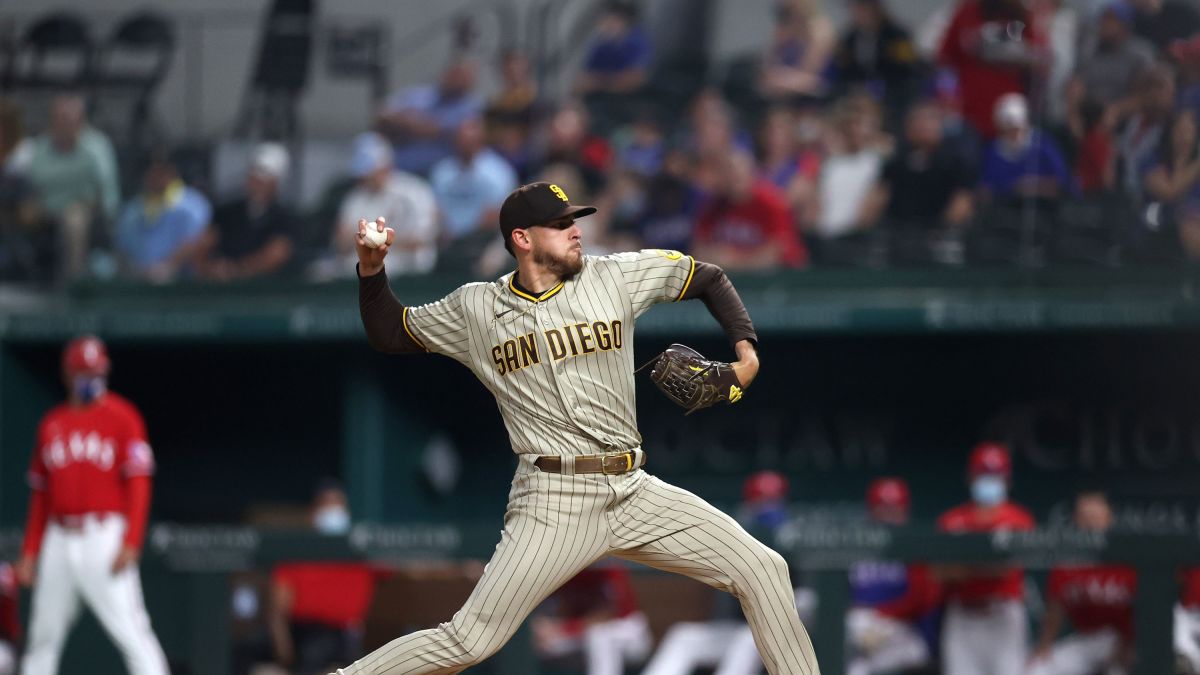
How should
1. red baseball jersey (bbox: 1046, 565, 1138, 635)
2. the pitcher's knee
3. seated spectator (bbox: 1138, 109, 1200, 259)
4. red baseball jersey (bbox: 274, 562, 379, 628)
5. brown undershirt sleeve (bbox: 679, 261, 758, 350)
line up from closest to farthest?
1. the pitcher's knee
2. brown undershirt sleeve (bbox: 679, 261, 758, 350)
3. red baseball jersey (bbox: 1046, 565, 1138, 635)
4. red baseball jersey (bbox: 274, 562, 379, 628)
5. seated spectator (bbox: 1138, 109, 1200, 259)

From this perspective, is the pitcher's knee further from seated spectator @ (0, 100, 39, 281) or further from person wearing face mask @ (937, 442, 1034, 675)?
seated spectator @ (0, 100, 39, 281)

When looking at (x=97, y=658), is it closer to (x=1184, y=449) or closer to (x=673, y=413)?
(x=673, y=413)

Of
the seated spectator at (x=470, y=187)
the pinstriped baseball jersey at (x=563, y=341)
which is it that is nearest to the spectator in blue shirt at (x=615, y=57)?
the seated spectator at (x=470, y=187)

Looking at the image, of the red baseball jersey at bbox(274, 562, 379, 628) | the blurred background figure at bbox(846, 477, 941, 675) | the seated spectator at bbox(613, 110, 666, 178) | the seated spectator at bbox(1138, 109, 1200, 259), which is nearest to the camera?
the blurred background figure at bbox(846, 477, 941, 675)

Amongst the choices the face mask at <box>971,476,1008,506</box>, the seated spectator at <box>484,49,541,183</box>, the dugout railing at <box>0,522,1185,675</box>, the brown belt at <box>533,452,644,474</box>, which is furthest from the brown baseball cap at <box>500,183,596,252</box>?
the seated spectator at <box>484,49,541,183</box>

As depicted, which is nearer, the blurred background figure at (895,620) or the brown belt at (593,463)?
the brown belt at (593,463)

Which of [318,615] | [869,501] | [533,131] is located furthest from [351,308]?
[869,501]

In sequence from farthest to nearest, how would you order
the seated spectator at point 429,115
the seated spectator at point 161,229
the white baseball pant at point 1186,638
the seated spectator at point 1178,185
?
1. the seated spectator at point 161,229
2. the seated spectator at point 429,115
3. the seated spectator at point 1178,185
4. the white baseball pant at point 1186,638

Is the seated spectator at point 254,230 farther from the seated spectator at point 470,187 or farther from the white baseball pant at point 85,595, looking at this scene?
the white baseball pant at point 85,595

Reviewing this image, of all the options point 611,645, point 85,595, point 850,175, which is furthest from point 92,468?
point 850,175
